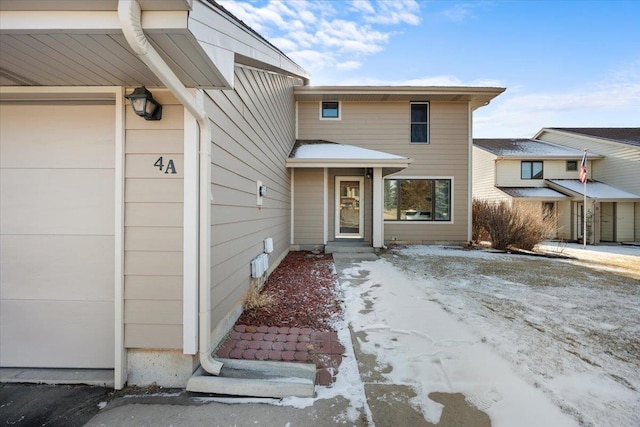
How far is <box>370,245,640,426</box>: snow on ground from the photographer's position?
2020mm

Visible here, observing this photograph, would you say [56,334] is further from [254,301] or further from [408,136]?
[408,136]

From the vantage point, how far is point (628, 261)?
298 inches

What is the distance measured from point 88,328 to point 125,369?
0.48 meters

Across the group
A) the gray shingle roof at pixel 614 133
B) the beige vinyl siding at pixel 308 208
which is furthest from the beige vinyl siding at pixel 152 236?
the gray shingle roof at pixel 614 133

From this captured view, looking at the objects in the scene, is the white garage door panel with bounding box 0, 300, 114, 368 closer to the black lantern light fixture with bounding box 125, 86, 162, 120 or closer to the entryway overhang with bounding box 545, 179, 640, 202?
the black lantern light fixture with bounding box 125, 86, 162, 120

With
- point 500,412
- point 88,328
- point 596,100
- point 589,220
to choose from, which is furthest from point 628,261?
point 596,100

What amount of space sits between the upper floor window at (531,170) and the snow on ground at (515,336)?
9.39m

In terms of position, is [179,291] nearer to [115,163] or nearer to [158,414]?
[158,414]

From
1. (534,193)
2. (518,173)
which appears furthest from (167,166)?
(518,173)

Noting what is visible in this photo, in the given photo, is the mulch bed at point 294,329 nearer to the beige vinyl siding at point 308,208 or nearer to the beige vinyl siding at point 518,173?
the beige vinyl siding at point 308,208

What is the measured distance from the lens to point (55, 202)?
7.46 ft

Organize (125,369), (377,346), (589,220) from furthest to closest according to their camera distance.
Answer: (589,220)
(377,346)
(125,369)

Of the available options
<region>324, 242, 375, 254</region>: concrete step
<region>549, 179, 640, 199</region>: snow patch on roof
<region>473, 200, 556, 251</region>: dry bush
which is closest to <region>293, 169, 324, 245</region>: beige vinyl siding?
<region>324, 242, 375, 254</region>: concrete step

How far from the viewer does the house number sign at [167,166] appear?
7.22 ft
